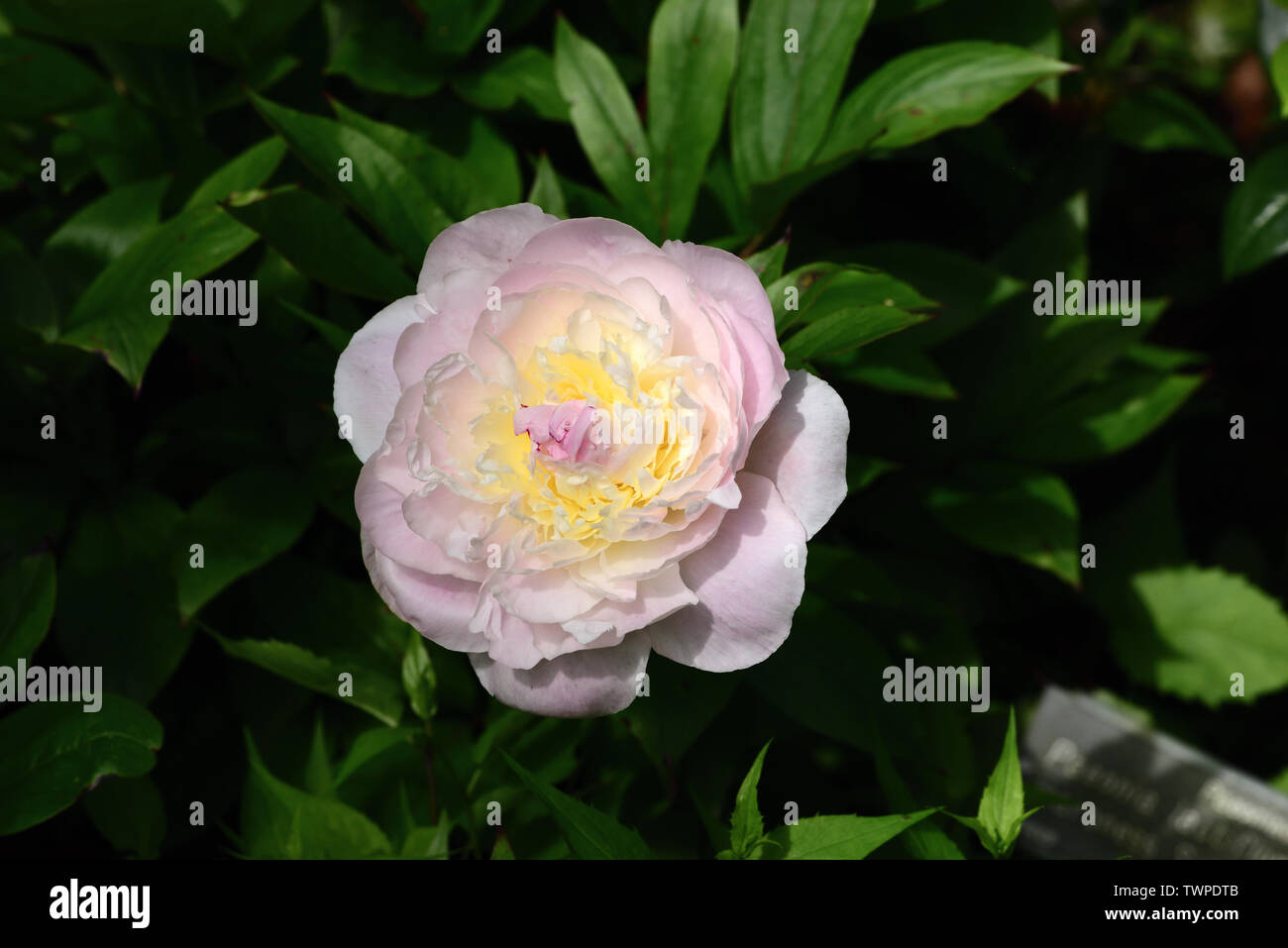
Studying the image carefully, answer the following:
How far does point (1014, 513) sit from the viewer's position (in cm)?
118

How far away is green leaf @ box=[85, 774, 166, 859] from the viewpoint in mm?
997

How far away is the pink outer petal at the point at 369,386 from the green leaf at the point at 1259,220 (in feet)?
2.86

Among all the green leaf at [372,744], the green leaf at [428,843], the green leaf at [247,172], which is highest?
the green leaf at [247,172]

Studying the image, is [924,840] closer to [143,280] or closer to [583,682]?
[583,682]

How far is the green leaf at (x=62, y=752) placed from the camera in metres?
0.84

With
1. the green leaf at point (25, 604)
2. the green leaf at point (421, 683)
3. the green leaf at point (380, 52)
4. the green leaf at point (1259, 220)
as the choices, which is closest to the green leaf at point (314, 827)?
the green leaf at point (421, 683)

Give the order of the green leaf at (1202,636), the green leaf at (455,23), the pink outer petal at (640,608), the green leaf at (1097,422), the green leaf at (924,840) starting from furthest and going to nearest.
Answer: the green leaf at (1202,636)
the green leaf at (1097,422)
the green leaf at (455,23)
the green leaf at (924,840)
the pink outer petal at (640,608)

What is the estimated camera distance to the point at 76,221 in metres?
1.09

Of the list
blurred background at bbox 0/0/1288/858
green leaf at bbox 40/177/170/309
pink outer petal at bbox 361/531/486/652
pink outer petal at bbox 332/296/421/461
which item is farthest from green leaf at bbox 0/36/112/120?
pink outer petal at bbox 361/531/486/652

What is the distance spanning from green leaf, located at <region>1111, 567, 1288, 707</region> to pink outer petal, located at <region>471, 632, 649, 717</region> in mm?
963

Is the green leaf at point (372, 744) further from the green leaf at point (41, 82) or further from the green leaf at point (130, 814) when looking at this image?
the green leaf at point (41, 82)

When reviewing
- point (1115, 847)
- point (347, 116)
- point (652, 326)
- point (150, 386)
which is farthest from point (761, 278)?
point (1115, 847)

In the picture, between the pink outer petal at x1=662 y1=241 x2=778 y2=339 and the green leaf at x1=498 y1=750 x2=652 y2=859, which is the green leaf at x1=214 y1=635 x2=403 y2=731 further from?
the pink outer petal at x1=662 y1=241 x2=778 y2=339

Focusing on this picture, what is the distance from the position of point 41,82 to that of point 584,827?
0.94m
